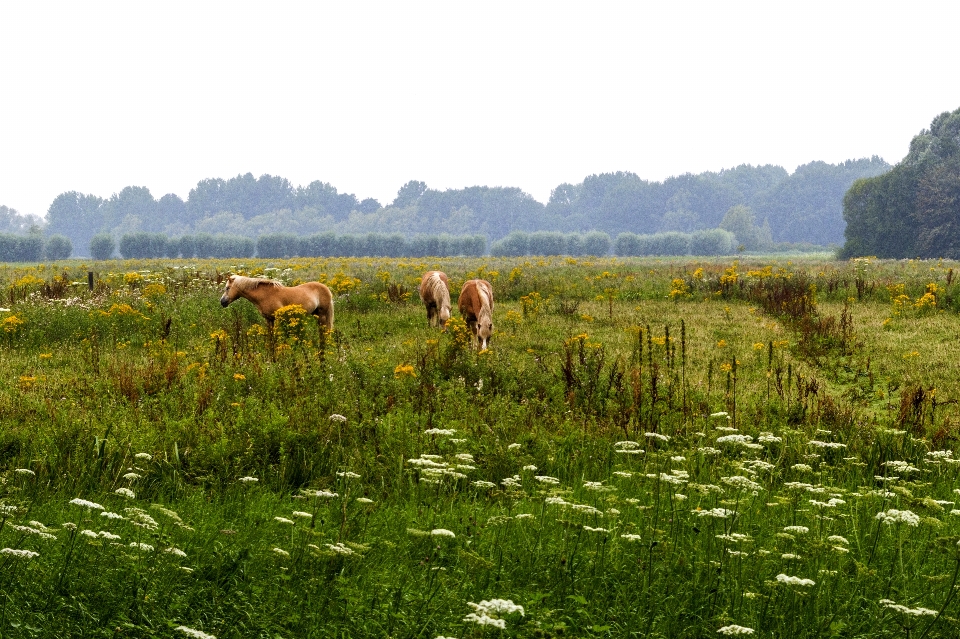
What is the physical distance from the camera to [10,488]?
244 inches

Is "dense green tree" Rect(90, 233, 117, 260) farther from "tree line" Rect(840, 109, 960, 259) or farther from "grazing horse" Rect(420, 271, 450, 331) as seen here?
"grazing horse" Rect(420, 271, 450, 331)

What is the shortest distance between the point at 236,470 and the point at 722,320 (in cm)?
1436

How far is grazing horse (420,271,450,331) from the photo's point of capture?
625 inches

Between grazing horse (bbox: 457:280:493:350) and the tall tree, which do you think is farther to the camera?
the tall tree

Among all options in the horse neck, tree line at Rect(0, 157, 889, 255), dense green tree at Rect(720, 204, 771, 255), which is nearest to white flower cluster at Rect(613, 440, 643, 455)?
the horse neck

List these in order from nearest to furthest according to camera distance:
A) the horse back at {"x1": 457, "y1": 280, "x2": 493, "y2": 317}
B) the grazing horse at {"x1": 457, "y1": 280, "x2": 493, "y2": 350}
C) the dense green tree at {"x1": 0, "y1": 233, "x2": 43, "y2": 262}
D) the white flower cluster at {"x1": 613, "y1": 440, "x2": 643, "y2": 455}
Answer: the white flower cluster at {"x1": 613, "y1": 440, "x2": 643, "y2": 455}
the grazing horse at {"x1": 457, "y1": 280, "x2": 493, "y2": 350}
the horse back at {"x1": 457, "y1": 280, "x2": 493, "y2": 317}
the dense green tree at {"x1": 0, "y1": 233, "x2": 43, "y2": 262}

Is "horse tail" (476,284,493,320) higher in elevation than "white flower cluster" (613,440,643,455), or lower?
higher

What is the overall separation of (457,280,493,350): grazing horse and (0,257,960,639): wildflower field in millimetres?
895

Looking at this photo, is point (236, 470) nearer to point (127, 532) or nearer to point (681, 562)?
point (127, 532)

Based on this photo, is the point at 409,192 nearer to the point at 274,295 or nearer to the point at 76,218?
the point at 76,218

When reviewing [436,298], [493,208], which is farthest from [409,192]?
[436,298]

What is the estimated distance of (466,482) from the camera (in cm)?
757

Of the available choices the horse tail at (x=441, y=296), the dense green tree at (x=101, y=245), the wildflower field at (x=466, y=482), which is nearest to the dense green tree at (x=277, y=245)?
the dense green tree at (x=101, y=245)

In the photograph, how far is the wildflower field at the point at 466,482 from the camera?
417 cm
